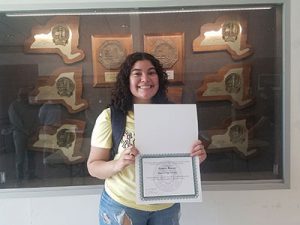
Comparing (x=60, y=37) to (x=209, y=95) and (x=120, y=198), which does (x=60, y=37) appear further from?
(x=120, y=198)

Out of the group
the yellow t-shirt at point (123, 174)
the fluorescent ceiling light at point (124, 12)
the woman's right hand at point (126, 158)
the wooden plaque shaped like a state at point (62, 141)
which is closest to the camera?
the woman's right hand at point (126, 158)

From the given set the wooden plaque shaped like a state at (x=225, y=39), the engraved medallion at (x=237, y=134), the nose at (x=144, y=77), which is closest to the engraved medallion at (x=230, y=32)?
the wooden plaque shaped like a state at (x=225, y=39)

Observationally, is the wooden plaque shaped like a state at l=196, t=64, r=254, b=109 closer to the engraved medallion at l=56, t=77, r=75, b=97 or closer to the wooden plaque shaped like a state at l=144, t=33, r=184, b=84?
the wooden plaque shaped like a state at l=144, t=33, r=184, b=84

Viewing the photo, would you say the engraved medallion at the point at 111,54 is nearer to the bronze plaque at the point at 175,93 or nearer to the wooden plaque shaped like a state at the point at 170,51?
the wooden plaque shaped like a state at the point at 170,51

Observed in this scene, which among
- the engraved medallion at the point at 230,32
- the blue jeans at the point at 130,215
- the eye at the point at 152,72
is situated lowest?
the blue jeans at the point at 130,215

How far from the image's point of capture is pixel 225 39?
81.3 inches

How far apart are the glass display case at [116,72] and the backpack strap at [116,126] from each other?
0.65 metres

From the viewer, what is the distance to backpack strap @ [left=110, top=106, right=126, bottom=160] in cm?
140

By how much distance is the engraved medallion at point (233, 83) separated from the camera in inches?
82.1

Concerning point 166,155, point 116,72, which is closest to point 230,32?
point 116,72

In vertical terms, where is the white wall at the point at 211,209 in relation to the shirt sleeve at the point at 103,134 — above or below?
below

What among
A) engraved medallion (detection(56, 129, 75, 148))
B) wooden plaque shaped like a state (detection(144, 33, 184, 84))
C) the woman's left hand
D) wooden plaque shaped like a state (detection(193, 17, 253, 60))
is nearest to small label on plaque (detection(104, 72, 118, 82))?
wooden plaque shaped like a state (detection(144, 33, 184, 84))

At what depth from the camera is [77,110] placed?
211cm

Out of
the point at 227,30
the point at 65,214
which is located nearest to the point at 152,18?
the point at 227,30
